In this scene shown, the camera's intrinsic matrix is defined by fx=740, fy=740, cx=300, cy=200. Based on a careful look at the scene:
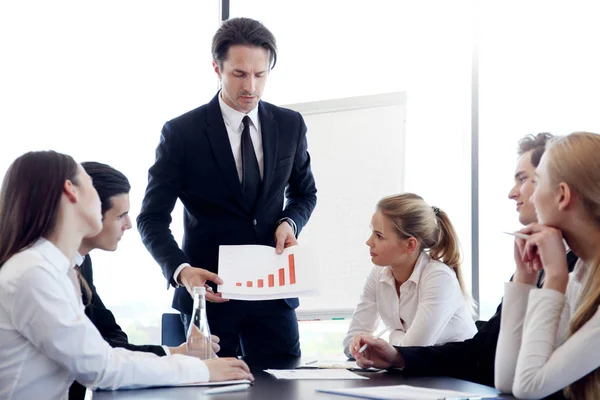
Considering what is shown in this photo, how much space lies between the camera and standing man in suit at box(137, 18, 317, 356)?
2461 mm

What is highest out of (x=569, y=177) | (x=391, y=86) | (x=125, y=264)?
(x=391, y=86)

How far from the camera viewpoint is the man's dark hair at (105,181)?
2.31 metres

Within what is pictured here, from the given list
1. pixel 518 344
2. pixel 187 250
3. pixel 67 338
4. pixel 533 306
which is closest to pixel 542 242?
pixel 533 306

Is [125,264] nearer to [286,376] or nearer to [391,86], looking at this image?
[391,86]

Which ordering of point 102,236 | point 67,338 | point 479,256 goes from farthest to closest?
point 479,256
point 102,236
point 67,338

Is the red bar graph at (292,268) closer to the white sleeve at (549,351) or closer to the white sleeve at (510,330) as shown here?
the white sleeve at (510,330)

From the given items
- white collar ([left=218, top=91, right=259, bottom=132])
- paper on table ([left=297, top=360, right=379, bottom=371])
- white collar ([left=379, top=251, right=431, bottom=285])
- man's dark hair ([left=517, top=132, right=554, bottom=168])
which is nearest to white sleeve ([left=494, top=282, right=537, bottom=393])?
paper on table ([left=297, top=360, right=379, bottom=371])

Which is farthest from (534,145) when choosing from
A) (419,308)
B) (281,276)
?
(281,276)

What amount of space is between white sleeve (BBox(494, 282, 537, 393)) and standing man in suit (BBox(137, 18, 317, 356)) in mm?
924

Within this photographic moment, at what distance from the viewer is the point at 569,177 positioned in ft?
5.17

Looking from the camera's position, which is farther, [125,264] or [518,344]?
[125,264]

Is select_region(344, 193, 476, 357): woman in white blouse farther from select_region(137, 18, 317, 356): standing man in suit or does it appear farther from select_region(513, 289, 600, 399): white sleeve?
select_region(513, 289, 600, 399): white sleeve

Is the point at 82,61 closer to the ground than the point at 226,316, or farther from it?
farther from it

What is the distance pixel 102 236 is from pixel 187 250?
0.35 meters
